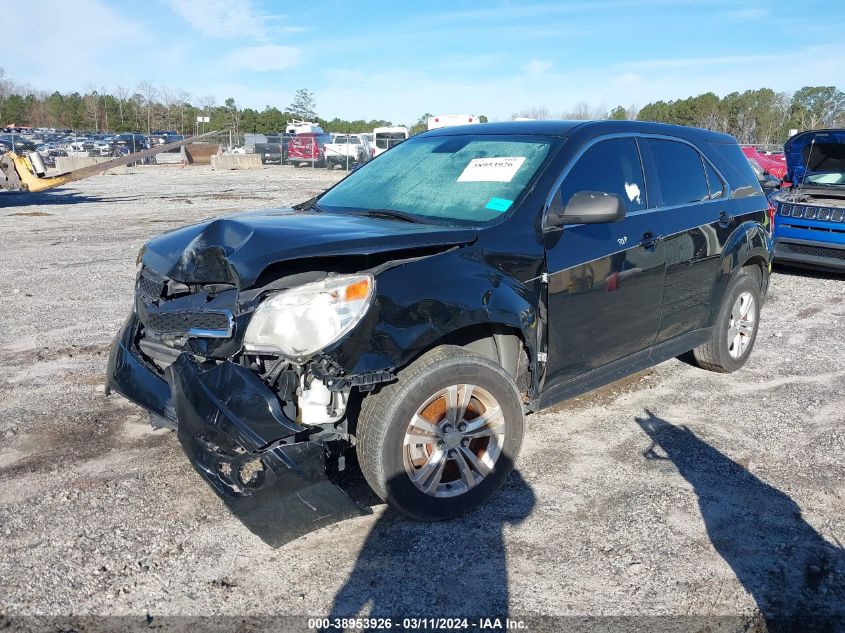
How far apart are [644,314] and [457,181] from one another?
4.63 feet

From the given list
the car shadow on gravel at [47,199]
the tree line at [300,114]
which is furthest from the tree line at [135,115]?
the car shadow on gravel at [47,199]

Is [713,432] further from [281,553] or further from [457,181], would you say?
[281,553]

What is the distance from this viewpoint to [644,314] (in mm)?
4402

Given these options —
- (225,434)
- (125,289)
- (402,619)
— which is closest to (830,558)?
(402,619)

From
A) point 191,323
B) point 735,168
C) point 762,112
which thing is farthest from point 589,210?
point 762,112

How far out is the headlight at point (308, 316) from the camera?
2971 mm

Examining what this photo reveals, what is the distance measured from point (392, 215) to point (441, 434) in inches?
52.8

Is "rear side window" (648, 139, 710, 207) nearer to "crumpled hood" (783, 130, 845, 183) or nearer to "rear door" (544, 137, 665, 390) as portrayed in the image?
"rear door" (544, 137, 665, 390)

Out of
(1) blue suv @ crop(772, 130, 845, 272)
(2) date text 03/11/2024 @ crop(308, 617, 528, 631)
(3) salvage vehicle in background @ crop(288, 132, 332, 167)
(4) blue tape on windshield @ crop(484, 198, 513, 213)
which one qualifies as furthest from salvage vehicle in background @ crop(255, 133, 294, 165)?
(2) date text 03/11/2024 @ crop(308, 617, 528, 631)

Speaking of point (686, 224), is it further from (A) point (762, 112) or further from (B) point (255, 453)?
(A) point (762, 112)

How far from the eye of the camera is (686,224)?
4676mm

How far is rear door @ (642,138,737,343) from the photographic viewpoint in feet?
15.0

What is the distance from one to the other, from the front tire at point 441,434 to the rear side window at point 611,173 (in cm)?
115

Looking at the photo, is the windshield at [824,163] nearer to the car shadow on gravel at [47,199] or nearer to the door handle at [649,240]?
the door handle at [649,240]
